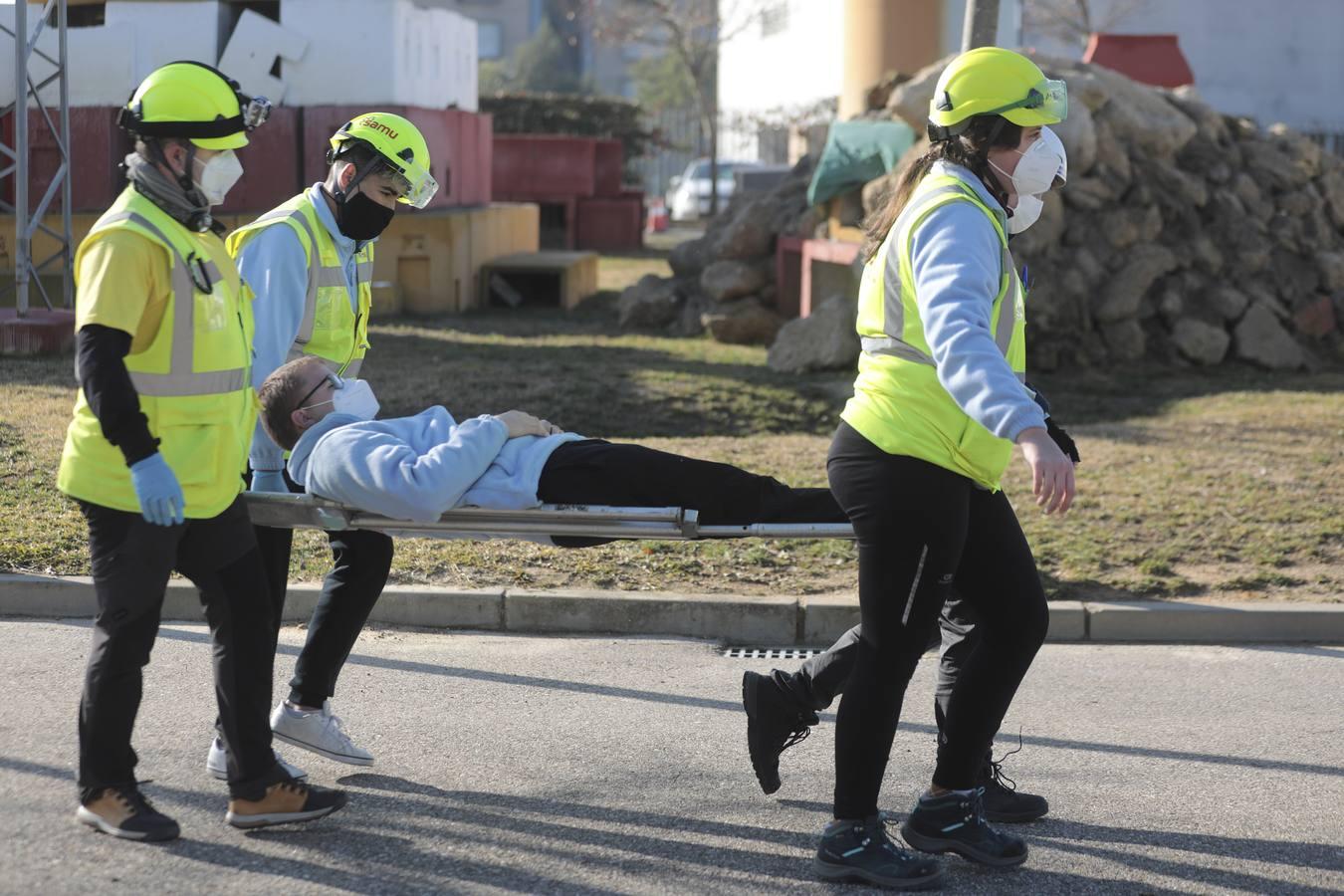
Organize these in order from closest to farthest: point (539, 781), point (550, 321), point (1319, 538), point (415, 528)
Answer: point (415, 528) < point (539, 781) < point (1319, 538) < point (550, 321)

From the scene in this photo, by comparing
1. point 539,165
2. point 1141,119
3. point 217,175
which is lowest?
point 217,175

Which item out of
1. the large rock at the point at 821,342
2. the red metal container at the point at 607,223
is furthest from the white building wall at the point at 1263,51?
the large rock at the point at 821,342

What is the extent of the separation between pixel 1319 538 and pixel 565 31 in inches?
2827

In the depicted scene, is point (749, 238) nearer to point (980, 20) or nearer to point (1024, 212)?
point (980, 20)

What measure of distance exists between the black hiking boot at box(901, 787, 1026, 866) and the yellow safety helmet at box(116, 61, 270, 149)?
239cm

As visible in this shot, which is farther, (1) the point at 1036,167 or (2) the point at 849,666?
(2) the point at 849,666

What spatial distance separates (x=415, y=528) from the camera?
436cm

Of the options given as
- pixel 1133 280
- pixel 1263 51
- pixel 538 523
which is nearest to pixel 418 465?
pixel 538 523

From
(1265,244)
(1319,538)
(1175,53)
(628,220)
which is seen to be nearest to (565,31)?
(628,220)

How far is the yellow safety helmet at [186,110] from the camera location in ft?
12.9

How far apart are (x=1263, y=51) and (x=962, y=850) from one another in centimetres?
3824

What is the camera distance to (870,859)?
3.95m

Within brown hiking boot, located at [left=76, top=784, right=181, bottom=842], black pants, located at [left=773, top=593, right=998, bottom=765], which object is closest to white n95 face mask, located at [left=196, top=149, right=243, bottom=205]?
brown hiking boot, located at [left=76, top=784, right=181, bottom=842]

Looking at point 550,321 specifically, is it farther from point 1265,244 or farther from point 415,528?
point 415,528
